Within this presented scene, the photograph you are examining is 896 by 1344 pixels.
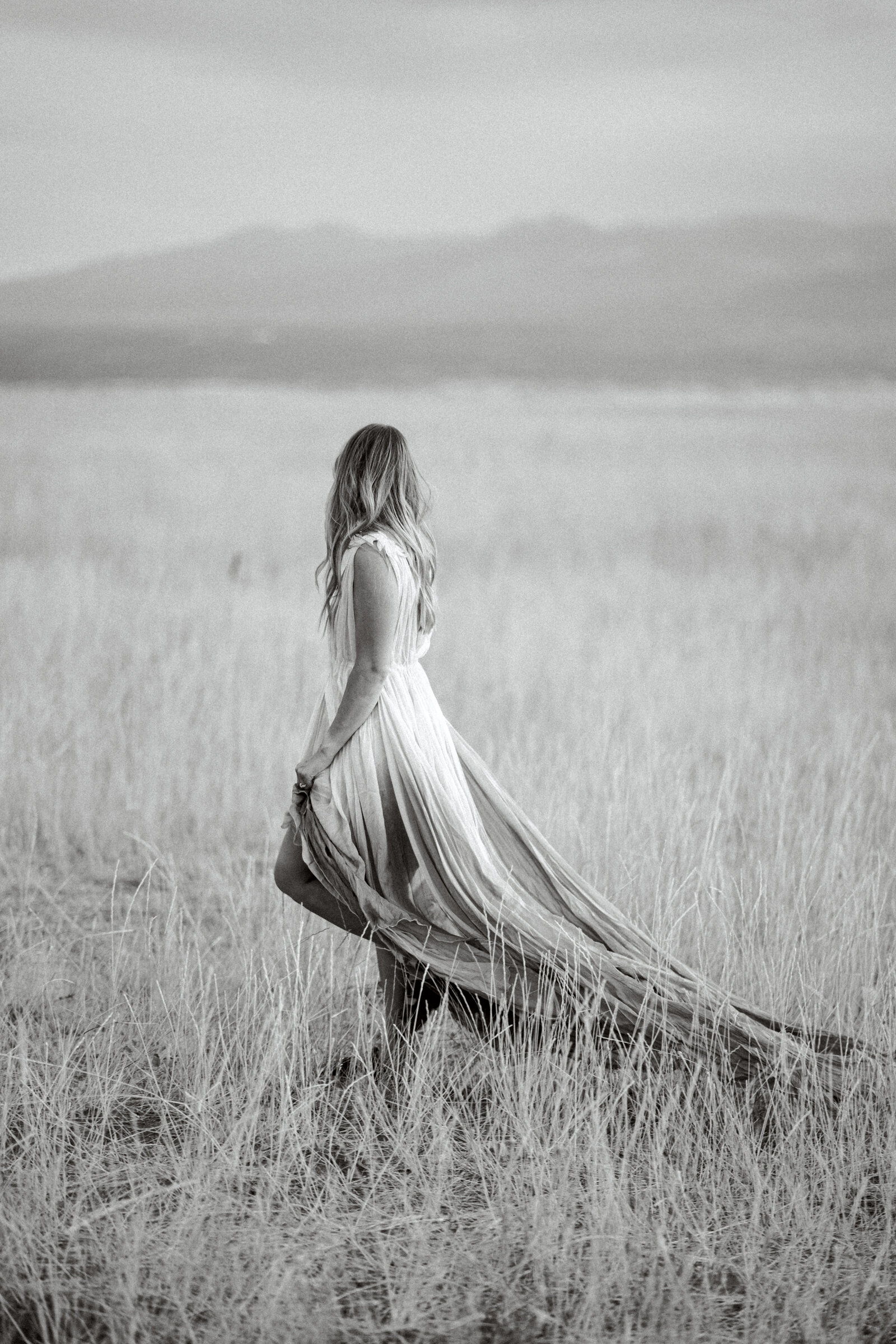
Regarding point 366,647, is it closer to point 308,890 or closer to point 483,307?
point 308,890

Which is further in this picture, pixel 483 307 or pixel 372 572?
pixel 483 307

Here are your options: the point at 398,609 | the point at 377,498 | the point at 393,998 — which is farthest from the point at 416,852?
the point at 377,498

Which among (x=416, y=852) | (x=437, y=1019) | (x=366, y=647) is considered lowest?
(x=437, y=1019)

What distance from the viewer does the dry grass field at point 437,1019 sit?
1.83m

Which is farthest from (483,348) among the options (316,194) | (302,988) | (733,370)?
(302,988)

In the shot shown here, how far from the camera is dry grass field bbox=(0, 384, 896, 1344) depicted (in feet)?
6.01

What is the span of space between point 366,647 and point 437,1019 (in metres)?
0.83

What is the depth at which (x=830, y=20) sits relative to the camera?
27.3ft

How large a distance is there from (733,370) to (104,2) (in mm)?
47547

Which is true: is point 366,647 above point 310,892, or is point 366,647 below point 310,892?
above

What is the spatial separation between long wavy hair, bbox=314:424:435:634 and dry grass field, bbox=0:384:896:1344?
0.93m

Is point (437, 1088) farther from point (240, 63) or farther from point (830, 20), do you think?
point (830, 20)

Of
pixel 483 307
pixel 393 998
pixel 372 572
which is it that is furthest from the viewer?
pixel 483 307

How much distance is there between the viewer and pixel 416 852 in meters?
2.20
